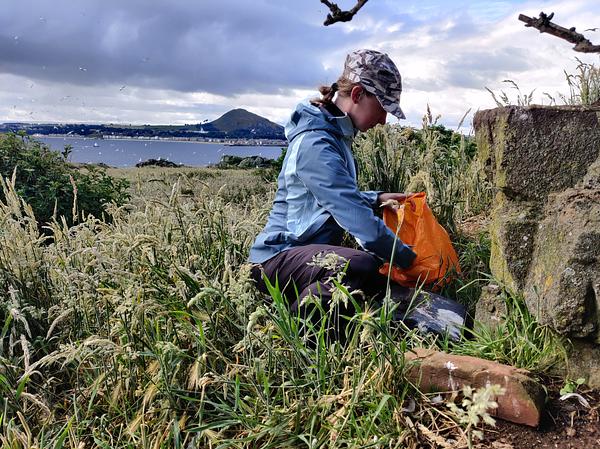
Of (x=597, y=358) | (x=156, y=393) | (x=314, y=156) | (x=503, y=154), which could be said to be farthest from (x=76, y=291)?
(x=597, y=358)

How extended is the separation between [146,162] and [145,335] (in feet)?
74.8

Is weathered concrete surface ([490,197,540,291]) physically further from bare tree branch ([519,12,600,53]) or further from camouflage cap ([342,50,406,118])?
camouflage cap ([342,50,406,118])

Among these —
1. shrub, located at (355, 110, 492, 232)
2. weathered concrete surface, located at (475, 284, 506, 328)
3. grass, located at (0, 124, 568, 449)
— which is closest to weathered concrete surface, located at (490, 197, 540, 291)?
weathered concrete surface, located at (475, 284, 506, 328)

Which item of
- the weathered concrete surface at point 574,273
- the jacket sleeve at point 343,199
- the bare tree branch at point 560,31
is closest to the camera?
the bare tree branch at point 560,31

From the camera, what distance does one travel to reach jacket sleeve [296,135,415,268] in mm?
3420

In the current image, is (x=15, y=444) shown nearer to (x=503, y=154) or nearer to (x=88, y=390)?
(x=88, y=390)

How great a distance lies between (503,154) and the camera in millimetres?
3131

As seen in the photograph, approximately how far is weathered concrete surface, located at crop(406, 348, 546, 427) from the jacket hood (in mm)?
1565

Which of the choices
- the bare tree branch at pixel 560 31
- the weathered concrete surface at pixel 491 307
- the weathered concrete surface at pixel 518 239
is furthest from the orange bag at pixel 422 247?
the bare tree branch at pixel 560 31

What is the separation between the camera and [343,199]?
3.46 m

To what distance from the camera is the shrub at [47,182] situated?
25.8 ft

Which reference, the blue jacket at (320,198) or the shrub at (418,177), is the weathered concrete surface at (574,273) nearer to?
the blue jacket at (320,198)

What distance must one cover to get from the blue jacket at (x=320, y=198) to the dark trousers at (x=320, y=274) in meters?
0.10

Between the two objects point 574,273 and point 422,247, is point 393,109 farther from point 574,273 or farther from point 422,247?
point 574,273
